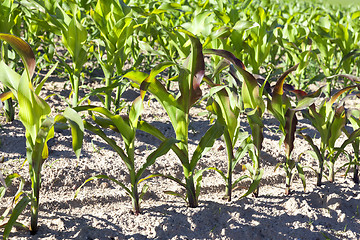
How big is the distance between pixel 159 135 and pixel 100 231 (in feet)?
1.76

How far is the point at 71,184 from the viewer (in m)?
2.46

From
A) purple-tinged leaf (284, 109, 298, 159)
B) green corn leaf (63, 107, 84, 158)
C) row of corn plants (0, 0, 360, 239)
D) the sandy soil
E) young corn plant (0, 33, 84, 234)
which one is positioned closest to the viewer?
green corn leaf (63, 107, 84, 158)

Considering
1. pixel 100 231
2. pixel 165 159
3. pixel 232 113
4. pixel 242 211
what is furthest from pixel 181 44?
pixel 100 231

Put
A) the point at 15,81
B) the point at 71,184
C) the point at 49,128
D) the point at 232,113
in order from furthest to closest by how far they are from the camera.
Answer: the point at 71,184 → the point at 232,113 → the point at 15,81 → the point at 49,128

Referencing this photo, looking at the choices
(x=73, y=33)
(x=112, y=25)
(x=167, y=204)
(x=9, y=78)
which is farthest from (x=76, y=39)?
(x=167, y=204)

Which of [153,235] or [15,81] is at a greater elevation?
[15,81]

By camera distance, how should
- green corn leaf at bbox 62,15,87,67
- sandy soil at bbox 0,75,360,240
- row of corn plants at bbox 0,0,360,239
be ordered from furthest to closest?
green corn leaf at bbox 62,15,87,67 < sandy soil at bbox 0,75,360,240 < row of corn plants at bbox 0,0,360,239

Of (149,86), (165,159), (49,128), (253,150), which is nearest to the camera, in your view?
(49,128)

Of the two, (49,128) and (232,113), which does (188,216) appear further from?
(49,128)

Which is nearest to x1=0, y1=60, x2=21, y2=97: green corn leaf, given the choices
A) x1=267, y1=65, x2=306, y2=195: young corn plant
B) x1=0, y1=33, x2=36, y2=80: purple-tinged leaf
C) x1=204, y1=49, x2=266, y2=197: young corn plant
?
x1=0, y1=33, x2=36, y2=80: purple-tinged leaf

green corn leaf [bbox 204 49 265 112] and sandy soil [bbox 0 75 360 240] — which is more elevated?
green corn leaf [bbox 204 49 265 112]

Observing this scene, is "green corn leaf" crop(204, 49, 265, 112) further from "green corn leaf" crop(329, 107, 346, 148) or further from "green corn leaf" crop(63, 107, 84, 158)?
"green corn leaf" crop(63, 107, 84, 158)

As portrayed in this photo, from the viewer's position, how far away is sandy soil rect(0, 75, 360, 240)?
80.4 inches

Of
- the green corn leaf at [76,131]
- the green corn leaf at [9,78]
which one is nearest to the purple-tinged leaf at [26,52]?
the green corn leaf at [9,78]
